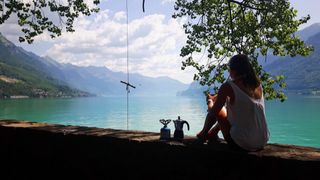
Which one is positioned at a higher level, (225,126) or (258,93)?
(258,93)

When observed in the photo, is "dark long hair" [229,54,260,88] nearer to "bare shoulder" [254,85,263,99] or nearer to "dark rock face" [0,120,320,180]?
"bare shoulder" [254,85,263,99]

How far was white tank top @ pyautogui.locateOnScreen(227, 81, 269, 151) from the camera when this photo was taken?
3.80 m

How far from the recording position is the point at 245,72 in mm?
3912

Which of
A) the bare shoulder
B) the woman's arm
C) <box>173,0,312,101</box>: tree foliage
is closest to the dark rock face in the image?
the woman's arm

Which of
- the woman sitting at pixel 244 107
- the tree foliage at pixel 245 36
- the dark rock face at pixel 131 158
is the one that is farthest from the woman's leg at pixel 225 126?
the tree foliage at pixel 245 36

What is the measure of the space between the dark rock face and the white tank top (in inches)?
5.7

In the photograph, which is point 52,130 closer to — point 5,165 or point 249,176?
point 5,165

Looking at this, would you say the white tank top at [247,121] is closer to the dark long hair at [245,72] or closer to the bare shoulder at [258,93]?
the bare shoulder at [258,93]

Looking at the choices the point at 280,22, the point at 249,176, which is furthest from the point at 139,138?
the point at 280,22

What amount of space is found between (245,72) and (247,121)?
549 millimetres

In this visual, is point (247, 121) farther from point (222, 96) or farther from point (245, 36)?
point (245, 36)

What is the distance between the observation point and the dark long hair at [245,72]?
3893 millimetres

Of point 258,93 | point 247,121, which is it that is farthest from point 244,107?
point 258,93

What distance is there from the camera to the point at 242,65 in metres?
3.93
